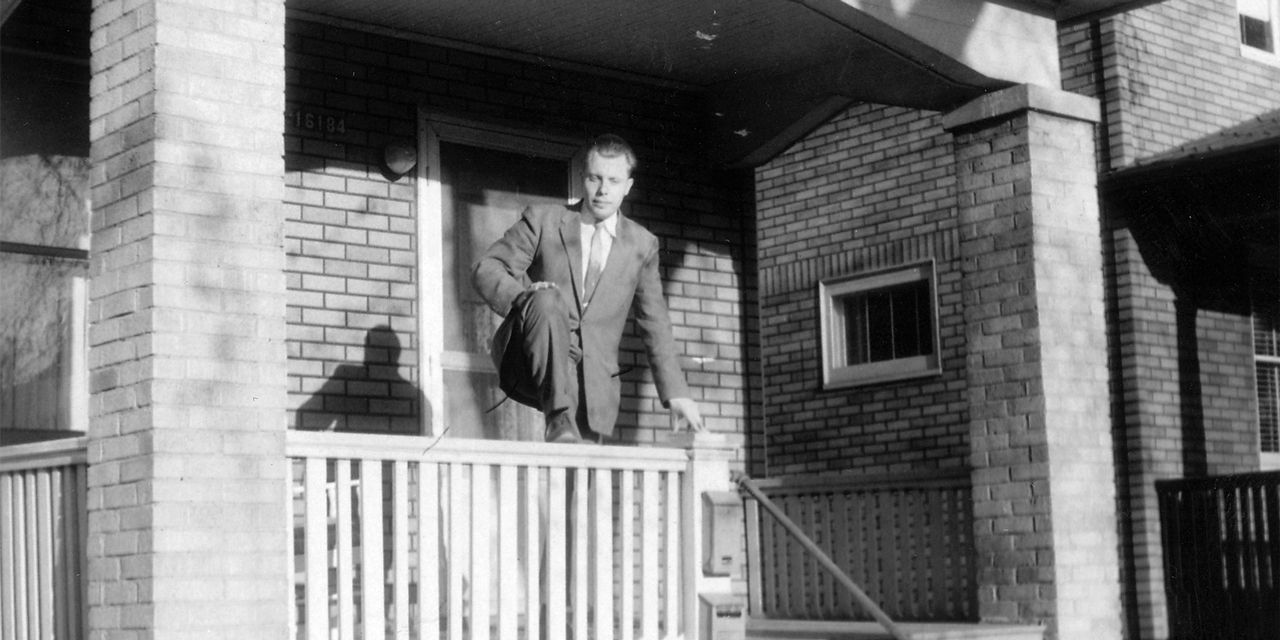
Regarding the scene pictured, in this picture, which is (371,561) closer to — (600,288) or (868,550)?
(600,288)

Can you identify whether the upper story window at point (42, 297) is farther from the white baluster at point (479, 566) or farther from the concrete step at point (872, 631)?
the concrete step at point (872, 631)

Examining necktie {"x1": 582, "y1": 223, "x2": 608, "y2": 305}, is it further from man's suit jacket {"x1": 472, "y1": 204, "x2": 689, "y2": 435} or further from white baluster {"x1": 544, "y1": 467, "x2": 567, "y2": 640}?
white baluster {"x1": 544, "y1": 467, "x2": 567, "y2": 640}

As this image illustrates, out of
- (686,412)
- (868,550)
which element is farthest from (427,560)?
(868,550)

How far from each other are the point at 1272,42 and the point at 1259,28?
0.72ft

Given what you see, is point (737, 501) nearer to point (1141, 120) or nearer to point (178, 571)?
point (178, 571)

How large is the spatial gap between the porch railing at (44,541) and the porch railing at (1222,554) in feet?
27.0

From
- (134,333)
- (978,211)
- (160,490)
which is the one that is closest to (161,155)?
(134,333)

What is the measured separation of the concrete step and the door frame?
1902 mm

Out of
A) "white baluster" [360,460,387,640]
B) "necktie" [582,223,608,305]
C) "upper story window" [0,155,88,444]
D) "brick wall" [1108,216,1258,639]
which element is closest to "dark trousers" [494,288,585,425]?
"necktie" [582,223,608,305]

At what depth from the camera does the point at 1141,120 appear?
12797 millimetres

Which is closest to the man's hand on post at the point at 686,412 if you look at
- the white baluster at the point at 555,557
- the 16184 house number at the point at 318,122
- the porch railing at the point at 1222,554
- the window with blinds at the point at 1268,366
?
the white baluster at the point at 555,557

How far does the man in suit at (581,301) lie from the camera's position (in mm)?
6836

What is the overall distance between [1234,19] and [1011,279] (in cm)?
716

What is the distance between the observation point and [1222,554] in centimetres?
→ 1160
